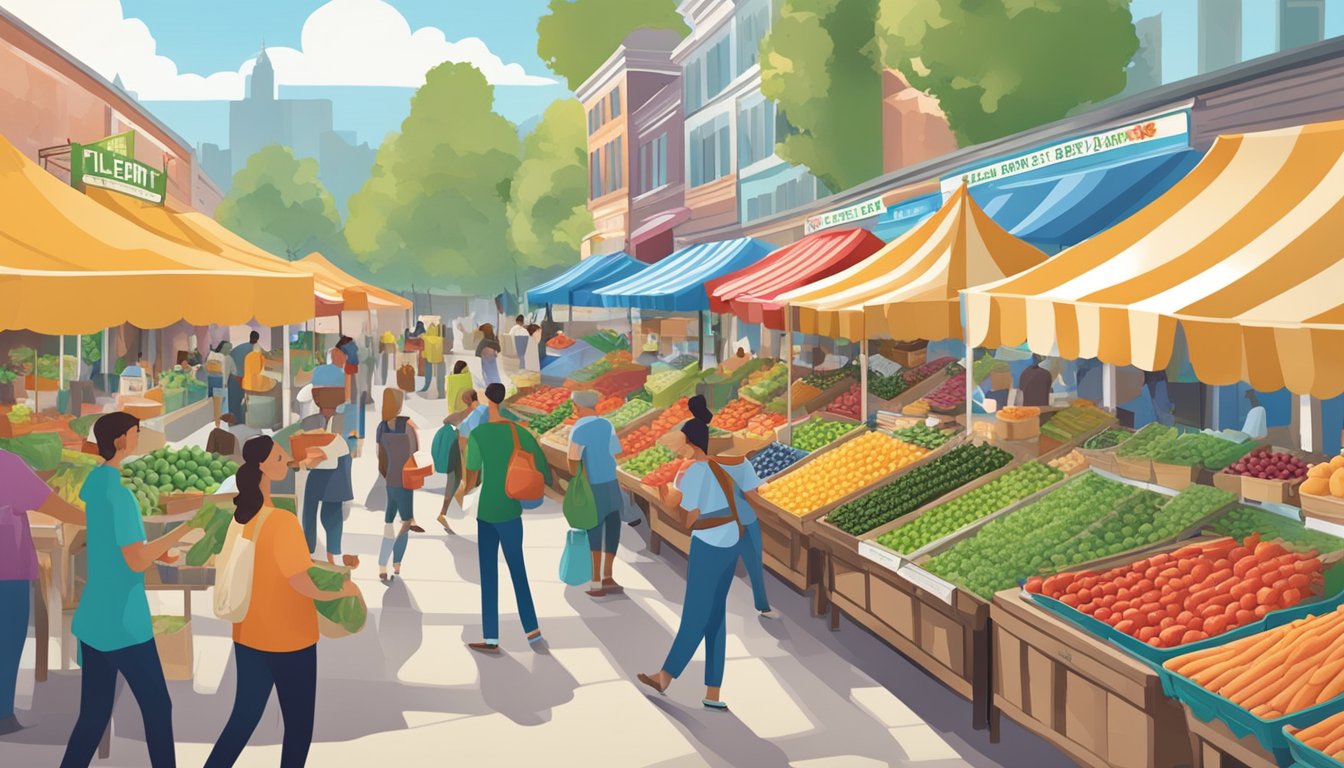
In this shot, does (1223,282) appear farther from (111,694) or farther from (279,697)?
(111,694)

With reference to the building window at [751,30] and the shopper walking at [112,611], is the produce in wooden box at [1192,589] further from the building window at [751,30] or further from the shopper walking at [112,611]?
the building window at [751,30]

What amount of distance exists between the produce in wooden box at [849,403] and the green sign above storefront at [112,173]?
Answer: 25.2 feet

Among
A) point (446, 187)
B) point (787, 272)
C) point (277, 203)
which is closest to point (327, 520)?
point (787, 272)

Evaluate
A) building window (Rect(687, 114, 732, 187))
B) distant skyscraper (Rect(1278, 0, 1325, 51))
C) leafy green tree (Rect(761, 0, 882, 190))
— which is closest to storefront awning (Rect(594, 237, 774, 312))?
leafy green tree (Rect(761, 0, 882, 190))

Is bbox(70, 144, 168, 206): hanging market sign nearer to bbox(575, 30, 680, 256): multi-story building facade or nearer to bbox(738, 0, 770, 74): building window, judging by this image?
bbox(738, 0, 770, 74): building window

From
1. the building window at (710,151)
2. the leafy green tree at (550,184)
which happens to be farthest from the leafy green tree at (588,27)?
the building window at (710,151)

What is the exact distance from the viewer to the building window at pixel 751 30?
3400 centimetres

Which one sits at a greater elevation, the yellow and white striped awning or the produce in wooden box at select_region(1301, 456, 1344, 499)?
the yellow and white striped awning

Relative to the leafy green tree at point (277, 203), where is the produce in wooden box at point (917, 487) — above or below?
below

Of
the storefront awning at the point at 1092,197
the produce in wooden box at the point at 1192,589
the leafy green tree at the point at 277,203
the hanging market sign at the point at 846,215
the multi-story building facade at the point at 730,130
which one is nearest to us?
the produce in wooden box at the point at 1192,589

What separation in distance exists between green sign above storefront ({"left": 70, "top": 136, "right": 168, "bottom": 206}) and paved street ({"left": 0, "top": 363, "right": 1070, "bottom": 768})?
12.4 feet

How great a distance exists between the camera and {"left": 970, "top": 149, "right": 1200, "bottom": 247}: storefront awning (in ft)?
45.7

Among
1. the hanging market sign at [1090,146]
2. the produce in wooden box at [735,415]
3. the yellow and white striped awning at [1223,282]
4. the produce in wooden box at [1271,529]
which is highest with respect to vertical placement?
the hanging market sign at [1090,146]

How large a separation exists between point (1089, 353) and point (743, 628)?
4551mm
